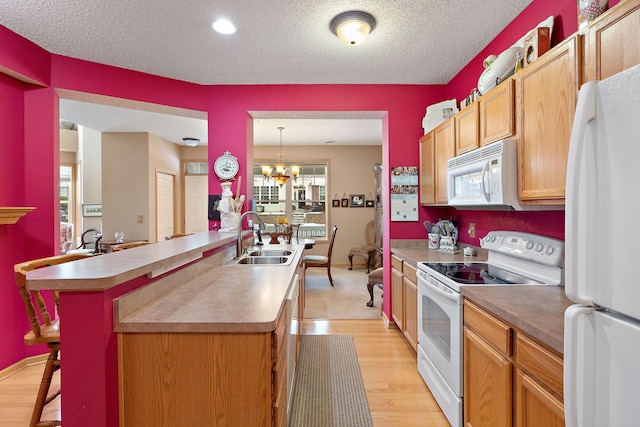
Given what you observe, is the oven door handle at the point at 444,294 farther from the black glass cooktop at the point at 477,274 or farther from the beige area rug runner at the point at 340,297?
the beige area rug runner at the point at 340,297

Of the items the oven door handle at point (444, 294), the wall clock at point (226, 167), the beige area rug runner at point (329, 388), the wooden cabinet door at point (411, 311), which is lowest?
the beige area rug runner at point (329, 388)

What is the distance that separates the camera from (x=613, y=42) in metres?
1.20

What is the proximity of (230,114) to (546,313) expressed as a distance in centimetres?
321

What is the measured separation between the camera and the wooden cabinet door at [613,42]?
111 centimetres

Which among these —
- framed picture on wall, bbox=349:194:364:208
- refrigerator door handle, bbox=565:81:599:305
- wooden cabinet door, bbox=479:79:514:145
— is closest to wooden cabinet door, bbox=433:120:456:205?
wooden cabinet door, bbox=479:79:514:145

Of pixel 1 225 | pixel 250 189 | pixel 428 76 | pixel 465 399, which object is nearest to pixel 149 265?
pixel 465 399

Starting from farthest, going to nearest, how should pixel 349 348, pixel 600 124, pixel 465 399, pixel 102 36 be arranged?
pixel 349 348
pixel 102 36
pixel 465 399
pixel 600 124

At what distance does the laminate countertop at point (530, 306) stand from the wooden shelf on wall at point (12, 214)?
10.3 feet

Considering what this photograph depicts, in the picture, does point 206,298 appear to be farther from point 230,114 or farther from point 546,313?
point 230,114

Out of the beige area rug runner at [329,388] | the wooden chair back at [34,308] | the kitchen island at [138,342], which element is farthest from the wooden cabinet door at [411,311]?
the wooden chair back at [34,308]

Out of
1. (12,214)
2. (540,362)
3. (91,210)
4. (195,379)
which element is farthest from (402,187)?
(91,210)

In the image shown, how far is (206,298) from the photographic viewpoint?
4.87 ft

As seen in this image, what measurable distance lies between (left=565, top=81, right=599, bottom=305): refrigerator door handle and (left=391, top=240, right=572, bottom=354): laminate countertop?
1.11ft

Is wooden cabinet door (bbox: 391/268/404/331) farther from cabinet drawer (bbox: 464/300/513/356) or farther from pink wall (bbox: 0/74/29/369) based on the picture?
pink wall (bbox: 0/74/29/369)
